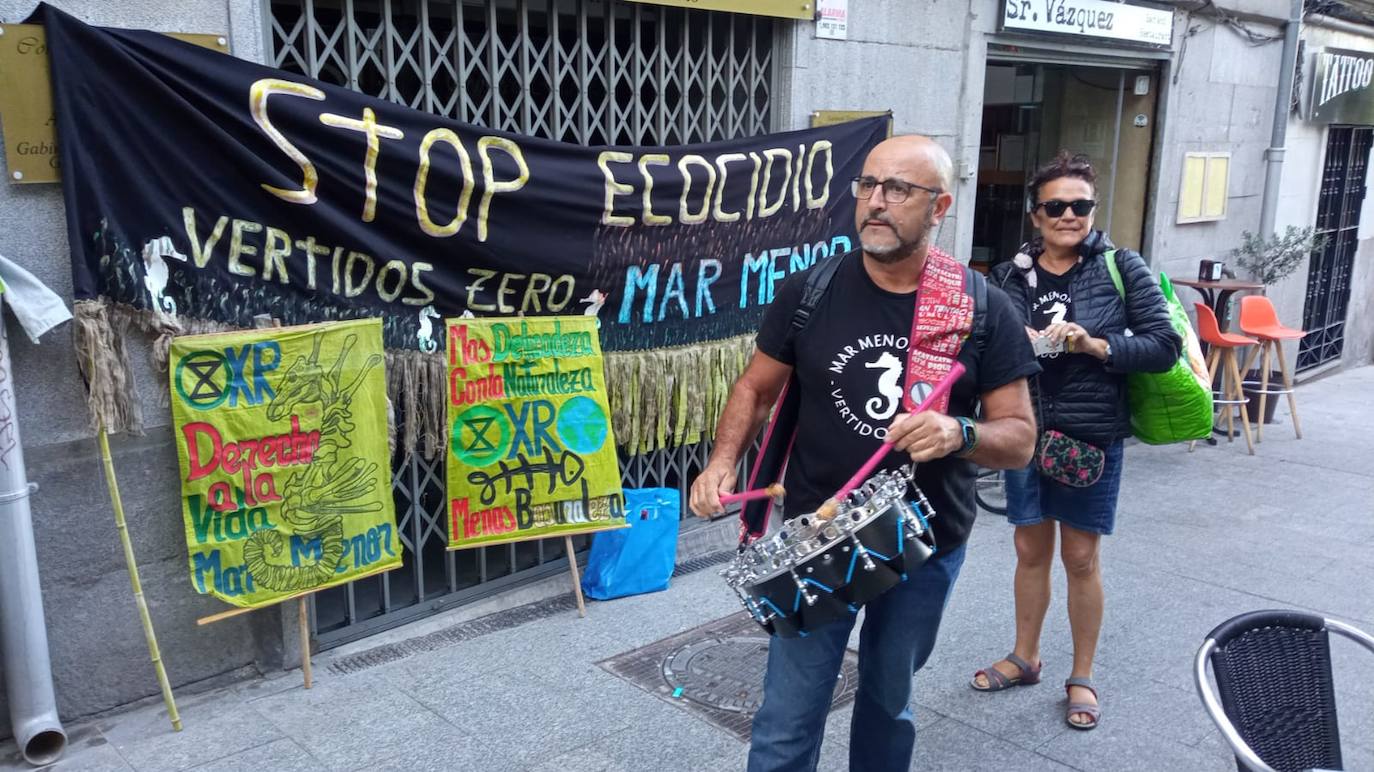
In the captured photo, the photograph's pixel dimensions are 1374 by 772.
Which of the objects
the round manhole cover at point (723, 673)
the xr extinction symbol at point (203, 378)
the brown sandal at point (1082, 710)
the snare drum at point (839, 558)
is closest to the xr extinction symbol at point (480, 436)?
the xr extinction symbol at point (203, 378)

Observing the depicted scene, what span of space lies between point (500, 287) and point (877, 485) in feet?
8.12

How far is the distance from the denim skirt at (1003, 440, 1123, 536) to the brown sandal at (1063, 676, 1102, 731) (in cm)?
60

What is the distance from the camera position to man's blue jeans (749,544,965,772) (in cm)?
295

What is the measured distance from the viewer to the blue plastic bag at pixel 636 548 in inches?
206

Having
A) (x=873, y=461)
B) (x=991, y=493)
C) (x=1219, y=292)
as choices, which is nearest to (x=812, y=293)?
(x=873, y=461)

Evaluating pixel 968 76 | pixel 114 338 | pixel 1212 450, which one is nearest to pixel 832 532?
pixel 114 338

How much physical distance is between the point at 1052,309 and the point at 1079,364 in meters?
0.23

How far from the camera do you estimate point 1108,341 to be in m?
3.96

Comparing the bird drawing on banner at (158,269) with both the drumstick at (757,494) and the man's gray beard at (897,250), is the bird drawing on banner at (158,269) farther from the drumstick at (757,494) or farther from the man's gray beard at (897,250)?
the man's gray beard at (897,250)

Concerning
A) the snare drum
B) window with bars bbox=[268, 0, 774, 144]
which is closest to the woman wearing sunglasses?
the snare drum

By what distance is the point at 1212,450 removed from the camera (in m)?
8.52

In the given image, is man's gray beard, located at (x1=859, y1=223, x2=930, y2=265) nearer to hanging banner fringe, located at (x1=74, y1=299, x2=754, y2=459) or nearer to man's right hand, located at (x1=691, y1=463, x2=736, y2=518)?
man's right hand, located at (x1=691, y1=463, x2=736, y2=518)

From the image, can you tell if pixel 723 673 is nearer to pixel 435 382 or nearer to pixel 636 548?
pixel 636 548

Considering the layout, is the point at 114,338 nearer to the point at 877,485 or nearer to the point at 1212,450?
the point at 877,485
